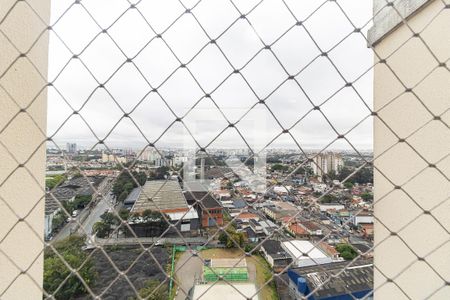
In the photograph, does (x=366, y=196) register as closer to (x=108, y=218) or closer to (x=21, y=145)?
(x=108, y=218)

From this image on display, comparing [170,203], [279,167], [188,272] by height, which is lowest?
[188,272]

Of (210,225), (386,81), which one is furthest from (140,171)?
(386,81)

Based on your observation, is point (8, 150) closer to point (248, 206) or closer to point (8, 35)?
point (8, 35)

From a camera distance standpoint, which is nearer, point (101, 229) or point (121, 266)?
point (101, 229)

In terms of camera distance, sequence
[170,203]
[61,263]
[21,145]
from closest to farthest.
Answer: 1. [21,145]
2. [61,263]
3. [170,203]

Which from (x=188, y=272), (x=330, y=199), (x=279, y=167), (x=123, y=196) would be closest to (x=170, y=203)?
(x=123, y=196)

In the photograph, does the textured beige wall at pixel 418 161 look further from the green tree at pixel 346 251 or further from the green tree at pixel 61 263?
the green tree at pixel 61 263
